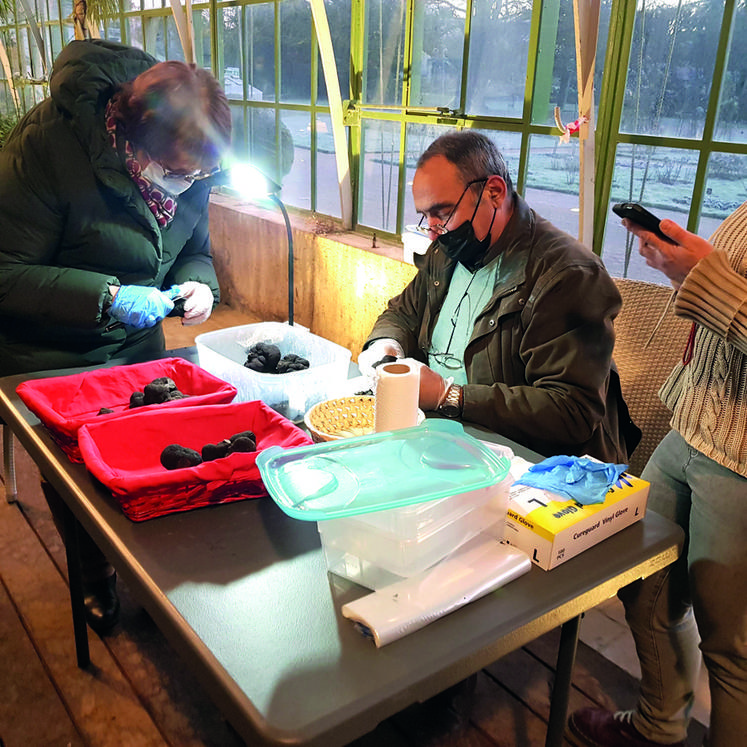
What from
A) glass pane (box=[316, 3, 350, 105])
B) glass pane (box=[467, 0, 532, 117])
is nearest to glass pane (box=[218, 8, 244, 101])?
glass pane (box=[316, 3, 350, 105])

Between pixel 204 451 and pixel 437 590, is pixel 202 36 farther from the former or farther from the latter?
pixel 437 590

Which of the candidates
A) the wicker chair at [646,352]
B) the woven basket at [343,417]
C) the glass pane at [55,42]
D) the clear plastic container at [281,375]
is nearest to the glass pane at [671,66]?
the wicker chair at [646,352]

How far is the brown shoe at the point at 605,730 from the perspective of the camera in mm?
1507

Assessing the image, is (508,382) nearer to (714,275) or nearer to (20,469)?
(714,275)

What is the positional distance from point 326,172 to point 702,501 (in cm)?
330

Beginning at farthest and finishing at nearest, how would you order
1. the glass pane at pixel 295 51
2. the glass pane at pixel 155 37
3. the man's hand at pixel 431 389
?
the glass pane at pixel 155 37 → the glass pane at pixel 295 51 → the man's hand at pixel 431 389

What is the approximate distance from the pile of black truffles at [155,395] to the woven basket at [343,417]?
300mm

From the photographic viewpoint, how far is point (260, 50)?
4426 mm

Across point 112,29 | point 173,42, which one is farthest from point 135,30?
point 173,42

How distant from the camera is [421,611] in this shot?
0.93 m

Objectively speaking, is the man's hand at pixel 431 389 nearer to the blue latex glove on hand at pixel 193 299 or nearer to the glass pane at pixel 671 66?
the blue latex glove on hand at pixel 193 299

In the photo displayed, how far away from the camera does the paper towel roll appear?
1197 mm

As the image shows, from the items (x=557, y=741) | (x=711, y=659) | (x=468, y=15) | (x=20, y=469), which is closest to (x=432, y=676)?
(x=557, y=741)

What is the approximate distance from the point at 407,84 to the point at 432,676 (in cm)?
308
